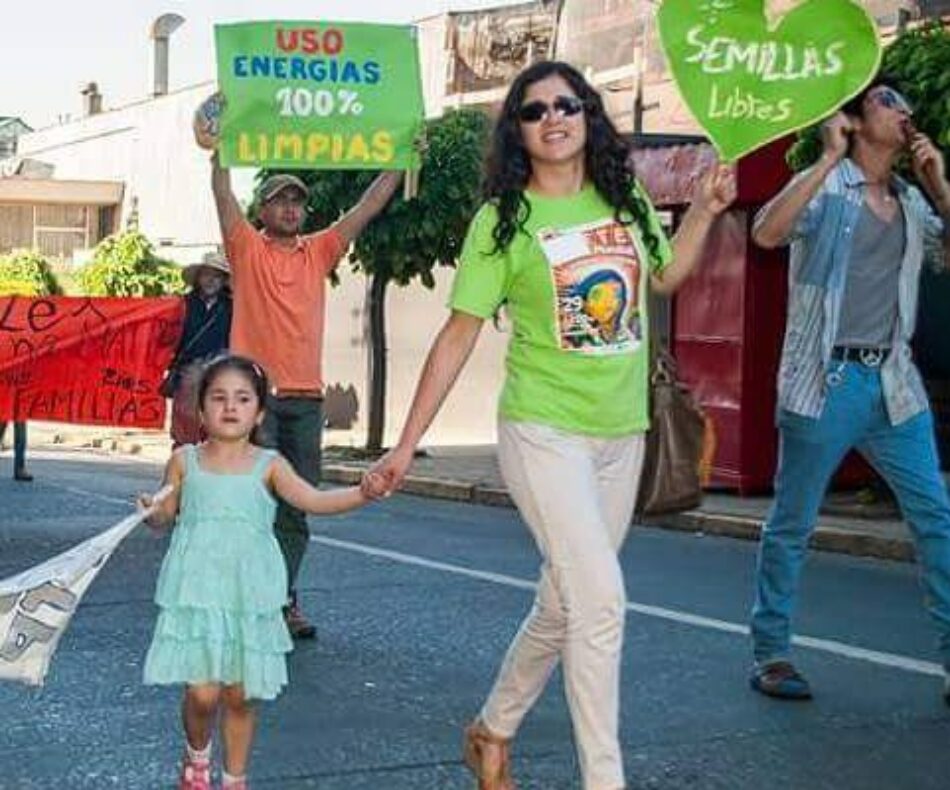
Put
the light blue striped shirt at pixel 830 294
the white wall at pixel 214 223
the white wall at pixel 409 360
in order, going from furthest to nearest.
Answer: the white wall at pixel 214 223
the white wall at pixel 409 360
the light blue striped shirt at pixel 830 294

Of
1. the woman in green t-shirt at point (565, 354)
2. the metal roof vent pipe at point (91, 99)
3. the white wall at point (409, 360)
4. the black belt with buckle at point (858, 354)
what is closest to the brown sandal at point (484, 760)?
the woman in green t-shirt at point (565, 354)

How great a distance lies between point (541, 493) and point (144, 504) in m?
1.02

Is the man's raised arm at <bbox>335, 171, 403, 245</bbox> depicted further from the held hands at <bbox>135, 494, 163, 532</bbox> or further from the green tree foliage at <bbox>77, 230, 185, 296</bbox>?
the green tree foliage at <bbox>77, 230, 185, 296</bbox>

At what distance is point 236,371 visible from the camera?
482 cm

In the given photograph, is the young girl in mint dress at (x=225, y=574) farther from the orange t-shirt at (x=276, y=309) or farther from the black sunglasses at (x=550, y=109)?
the orange t-shirt at (x=276, y=309)

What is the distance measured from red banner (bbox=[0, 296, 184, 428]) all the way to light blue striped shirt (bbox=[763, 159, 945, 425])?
621 centimetres

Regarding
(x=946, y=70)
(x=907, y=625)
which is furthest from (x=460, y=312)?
(x=946, y=70)

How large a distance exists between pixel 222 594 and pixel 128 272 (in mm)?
25407

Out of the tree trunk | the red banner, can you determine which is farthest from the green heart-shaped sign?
the tree trunk

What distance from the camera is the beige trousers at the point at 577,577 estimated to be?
4.53 meters

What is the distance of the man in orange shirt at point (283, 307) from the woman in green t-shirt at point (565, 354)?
2.39 m

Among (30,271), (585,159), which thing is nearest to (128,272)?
(30,271)

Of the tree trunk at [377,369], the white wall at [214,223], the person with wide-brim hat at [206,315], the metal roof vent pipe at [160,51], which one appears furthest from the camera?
the metal roof vent pipe at [160,51]

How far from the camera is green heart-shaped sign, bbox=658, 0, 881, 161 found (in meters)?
5.44
